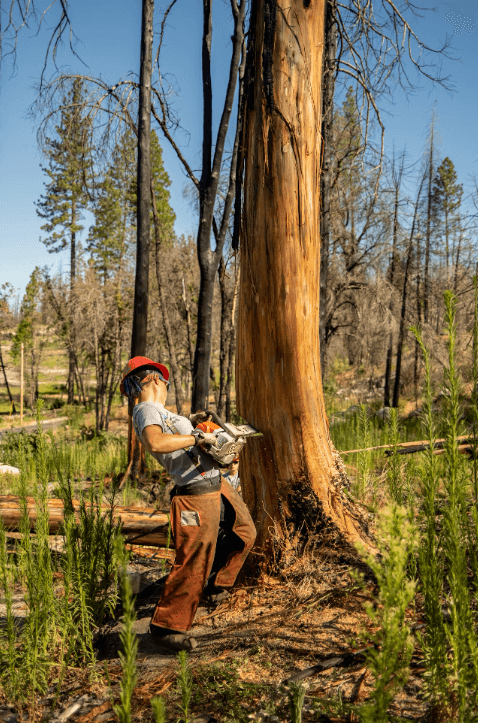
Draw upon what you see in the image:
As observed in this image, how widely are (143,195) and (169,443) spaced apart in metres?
5.51

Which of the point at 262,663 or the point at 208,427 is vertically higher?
the point at 208,427

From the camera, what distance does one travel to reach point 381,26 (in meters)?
4.30

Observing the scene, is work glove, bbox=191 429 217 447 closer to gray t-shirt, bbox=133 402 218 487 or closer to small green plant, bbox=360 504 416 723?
gray t-shirt, bbox=133 402 218 487

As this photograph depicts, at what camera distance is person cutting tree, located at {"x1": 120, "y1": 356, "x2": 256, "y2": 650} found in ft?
8.64

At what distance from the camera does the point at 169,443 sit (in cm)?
263

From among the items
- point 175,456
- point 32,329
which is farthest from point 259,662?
point 32,329

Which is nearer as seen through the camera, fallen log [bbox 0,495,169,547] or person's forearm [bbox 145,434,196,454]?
person's forearm [bbox 145,434,196,454]

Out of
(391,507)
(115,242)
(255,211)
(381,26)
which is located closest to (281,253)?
(255,211)

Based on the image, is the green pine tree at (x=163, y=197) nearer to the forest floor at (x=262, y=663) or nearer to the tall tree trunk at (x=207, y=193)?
the tall tree trunk at (x=207, y=193)

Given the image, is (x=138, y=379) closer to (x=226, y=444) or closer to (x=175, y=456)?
(x=175, y=456)

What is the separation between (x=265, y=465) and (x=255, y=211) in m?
1.67

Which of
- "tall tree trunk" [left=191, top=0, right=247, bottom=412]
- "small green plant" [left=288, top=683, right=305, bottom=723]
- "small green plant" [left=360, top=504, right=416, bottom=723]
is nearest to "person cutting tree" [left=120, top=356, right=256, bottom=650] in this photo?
"small green plant" [left=288, top=683, right=305, bottom=723]

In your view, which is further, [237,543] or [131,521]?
[131,521]

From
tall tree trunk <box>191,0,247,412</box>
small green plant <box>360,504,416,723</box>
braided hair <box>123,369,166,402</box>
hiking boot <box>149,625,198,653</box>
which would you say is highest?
tall tree trunk <box>191,0,247,412</box>
